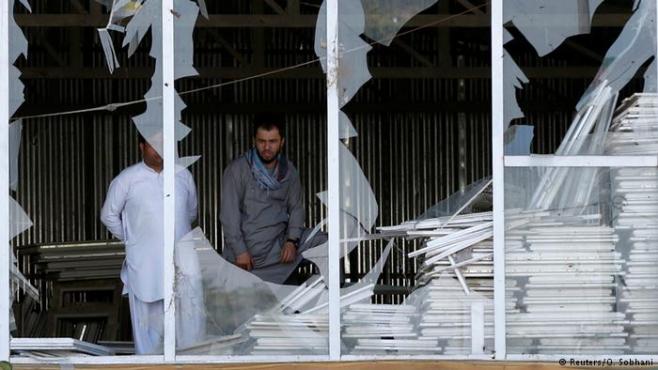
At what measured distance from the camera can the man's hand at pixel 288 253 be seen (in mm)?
7595

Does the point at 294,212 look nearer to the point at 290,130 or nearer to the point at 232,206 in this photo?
the point at 232,206

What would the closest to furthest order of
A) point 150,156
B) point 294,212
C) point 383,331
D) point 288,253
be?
point 383,331, point 150,156, point 288,253, point 294,212

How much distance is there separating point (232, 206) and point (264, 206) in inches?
7.8

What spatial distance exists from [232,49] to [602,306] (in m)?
6.72

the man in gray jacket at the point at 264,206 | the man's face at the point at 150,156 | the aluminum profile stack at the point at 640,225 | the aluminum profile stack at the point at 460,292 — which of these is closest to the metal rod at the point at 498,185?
the aluminum profile stack at the point at 460,292

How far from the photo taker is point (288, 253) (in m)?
7.62

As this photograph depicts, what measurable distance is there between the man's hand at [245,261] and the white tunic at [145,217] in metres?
0.36

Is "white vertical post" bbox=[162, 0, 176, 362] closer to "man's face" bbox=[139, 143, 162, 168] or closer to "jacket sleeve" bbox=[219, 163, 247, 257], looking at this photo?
"man's face" bbox=[139, 143, 162, 168]

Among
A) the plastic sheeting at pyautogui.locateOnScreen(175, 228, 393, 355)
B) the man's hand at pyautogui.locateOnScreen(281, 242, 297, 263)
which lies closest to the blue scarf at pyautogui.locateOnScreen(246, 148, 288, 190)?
the man's hand at pyautogui.locateOnScreen(281, 242, 297, 263)

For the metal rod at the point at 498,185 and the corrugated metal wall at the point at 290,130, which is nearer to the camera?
the metal rod at the point at 498,185

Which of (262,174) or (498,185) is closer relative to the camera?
(498,185)

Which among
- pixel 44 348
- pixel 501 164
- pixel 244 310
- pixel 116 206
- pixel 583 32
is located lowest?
pixel 44 348

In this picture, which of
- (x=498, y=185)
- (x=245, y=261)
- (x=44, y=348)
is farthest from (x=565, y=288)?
(x=44, y=348)

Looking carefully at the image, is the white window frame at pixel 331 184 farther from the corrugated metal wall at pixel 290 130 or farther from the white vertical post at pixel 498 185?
the corrugated metal wall at pixel 290 130
